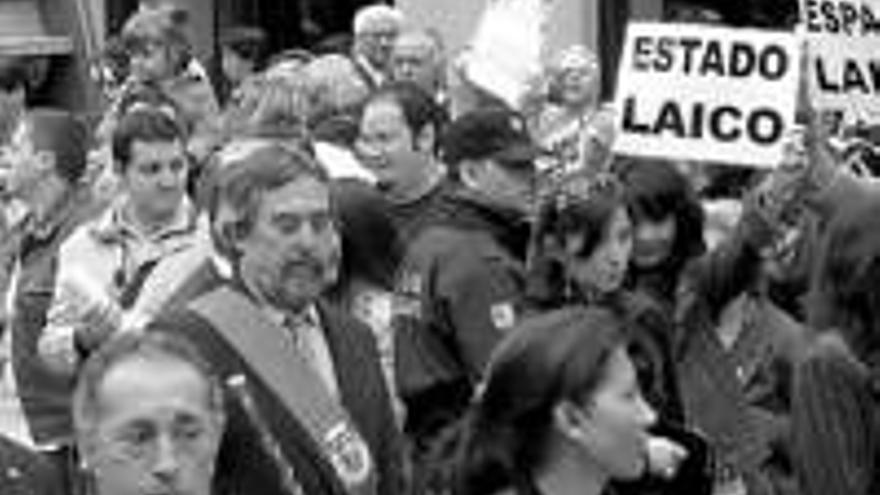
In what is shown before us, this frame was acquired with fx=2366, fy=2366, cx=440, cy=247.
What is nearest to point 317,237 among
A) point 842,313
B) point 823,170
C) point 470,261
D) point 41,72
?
point 842,313

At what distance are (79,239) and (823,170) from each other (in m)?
2.81

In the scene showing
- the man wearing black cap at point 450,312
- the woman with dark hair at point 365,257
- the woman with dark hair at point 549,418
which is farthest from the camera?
the man wearing black cap at point 450,312

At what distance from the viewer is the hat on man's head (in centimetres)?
782

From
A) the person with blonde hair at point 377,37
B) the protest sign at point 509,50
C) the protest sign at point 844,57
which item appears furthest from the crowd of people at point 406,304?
the person with blonde hair at point 377,37

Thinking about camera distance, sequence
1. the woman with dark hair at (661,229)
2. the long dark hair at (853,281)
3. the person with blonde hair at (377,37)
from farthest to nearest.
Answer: the person with blonde hair at (377,37)
the woman with dark hair at (661,229)
the long dark hair at (853,281)

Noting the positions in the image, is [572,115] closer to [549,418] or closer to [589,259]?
[589,259]

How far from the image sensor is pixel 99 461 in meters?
4.10

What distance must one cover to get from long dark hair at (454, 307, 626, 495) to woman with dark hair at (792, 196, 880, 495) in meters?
1.19

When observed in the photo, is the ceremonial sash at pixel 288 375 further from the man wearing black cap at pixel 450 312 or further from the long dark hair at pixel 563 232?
the man wearing black cap at pixel 450 312

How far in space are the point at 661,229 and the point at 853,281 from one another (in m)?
1.99

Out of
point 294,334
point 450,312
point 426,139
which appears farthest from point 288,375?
point 426,139

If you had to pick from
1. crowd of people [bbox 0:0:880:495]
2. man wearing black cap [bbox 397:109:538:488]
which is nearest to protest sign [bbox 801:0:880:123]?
crowd of people [bbox 0:0:880:495]

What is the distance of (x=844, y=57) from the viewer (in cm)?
957

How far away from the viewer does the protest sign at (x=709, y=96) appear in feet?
29.3
